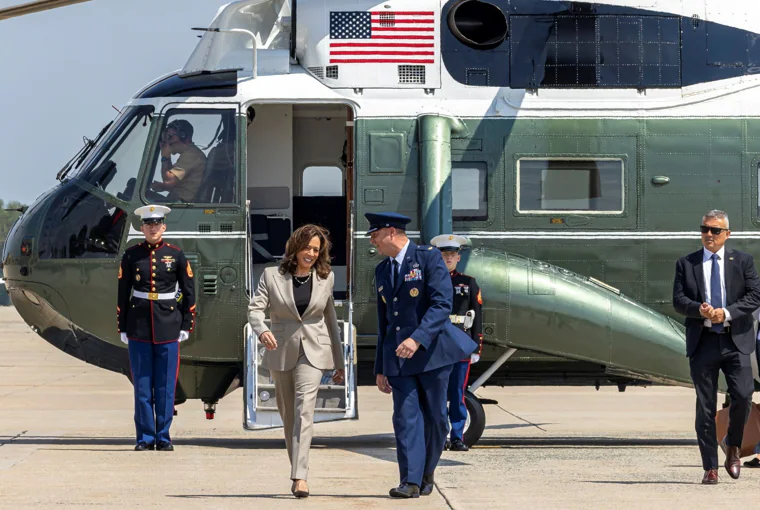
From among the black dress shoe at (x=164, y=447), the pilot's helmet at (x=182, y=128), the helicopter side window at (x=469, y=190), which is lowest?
the black dress shoe at (x=164, y=447)

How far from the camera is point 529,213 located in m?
11.4

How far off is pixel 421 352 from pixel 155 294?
10.5 ft

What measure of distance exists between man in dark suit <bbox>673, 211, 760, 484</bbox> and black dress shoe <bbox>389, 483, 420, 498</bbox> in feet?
6.41

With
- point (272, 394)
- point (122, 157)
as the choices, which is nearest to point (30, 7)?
point (122, 157)

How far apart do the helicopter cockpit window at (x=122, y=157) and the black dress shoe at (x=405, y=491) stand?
4457 millimetres

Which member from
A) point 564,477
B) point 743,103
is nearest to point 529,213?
point 743,103

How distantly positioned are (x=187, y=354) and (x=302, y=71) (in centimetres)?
266

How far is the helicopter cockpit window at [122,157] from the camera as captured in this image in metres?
11.3

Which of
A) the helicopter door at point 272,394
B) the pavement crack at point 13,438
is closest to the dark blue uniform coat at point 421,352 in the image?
the helicopter door at point 272,394

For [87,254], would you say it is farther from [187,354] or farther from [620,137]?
[620,137]

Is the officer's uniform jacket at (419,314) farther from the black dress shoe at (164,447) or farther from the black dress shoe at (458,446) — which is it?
the black dress shoe at (164,447)

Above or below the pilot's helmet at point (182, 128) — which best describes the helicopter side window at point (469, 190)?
below

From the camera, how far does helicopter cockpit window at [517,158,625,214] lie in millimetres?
11445

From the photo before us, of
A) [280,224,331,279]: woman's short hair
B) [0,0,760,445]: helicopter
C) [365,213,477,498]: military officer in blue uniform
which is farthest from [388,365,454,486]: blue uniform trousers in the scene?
[0,0,760,445]: helicopter
